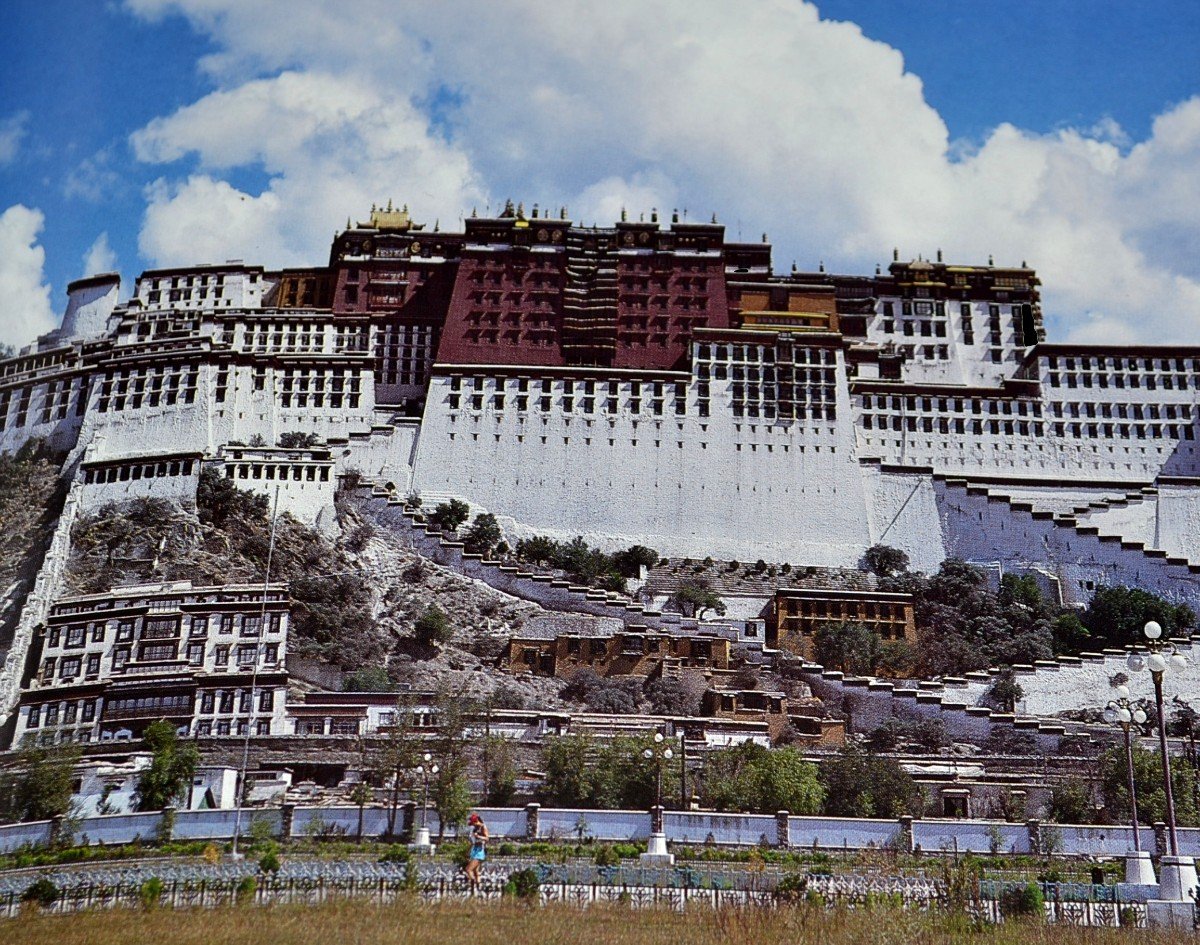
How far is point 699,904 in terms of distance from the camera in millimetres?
21219

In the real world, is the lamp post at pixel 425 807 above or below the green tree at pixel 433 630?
below

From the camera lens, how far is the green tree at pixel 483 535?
165 feet

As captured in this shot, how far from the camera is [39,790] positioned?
114 feet

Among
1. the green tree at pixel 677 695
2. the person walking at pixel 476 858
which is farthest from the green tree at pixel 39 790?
the green tree at pixel 677 695

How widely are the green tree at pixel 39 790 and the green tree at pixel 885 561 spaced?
30.8 meters

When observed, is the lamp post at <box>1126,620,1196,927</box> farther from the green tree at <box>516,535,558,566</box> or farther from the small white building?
the green tree at <box>516,535,558,566</box>

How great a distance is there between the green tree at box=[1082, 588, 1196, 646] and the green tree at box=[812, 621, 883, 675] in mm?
8628

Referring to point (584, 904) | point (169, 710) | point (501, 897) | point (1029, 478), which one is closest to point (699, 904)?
point (584, 904)

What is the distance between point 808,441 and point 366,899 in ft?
123

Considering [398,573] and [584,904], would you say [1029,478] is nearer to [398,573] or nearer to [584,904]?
[398,573]

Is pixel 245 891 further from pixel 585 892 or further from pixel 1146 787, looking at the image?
pixel 1146 787

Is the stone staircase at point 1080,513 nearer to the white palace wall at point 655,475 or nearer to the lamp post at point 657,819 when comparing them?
the white palace wall at point 655,475

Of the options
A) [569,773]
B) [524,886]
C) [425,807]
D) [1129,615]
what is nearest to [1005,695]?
[1129,615]

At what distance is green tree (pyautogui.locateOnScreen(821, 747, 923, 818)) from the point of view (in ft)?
119
